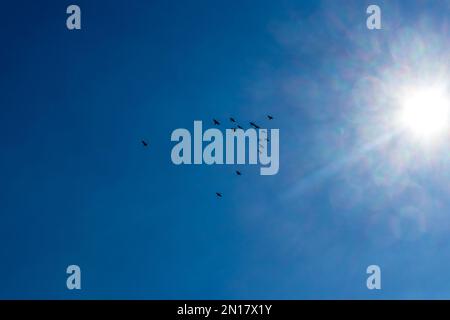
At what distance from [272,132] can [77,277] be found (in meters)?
5.12
